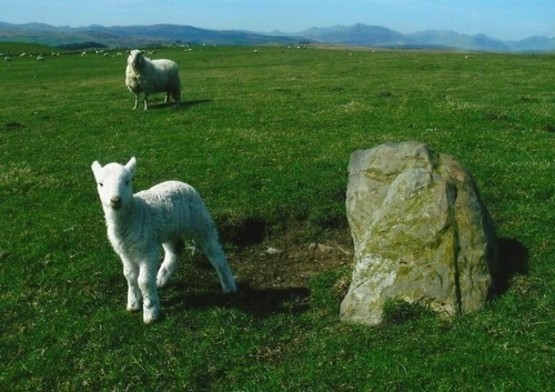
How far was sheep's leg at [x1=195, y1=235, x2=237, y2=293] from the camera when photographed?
1161 cm

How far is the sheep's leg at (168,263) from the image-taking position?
11953mm

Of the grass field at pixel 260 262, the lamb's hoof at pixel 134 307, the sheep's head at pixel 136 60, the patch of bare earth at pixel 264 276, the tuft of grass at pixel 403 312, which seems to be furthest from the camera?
the sheep's head at pixel 136 60

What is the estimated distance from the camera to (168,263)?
12039 millimetres

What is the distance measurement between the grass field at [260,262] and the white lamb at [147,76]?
3.79 metres

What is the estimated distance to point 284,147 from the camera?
21.2 metres

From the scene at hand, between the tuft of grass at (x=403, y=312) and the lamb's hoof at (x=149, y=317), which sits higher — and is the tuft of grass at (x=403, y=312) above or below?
above

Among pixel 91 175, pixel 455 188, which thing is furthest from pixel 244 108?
pixel 455 188

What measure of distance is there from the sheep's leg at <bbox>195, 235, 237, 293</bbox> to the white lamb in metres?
22.4

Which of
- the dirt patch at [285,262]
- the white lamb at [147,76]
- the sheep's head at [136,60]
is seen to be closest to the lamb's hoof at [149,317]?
the dirt patch at [285,262]

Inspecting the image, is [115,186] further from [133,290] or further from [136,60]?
[136,60]

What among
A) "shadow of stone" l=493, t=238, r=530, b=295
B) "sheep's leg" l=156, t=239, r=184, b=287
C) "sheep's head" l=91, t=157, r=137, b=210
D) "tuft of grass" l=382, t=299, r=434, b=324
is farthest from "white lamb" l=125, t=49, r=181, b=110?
"tuft of grass" l=382, t=299, r=434, b=324

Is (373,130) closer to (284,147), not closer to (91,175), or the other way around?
(284,147)

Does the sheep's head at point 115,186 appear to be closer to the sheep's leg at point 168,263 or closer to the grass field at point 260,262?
the sheep's leg at point 168,263

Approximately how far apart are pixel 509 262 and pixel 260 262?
517 centimetres
